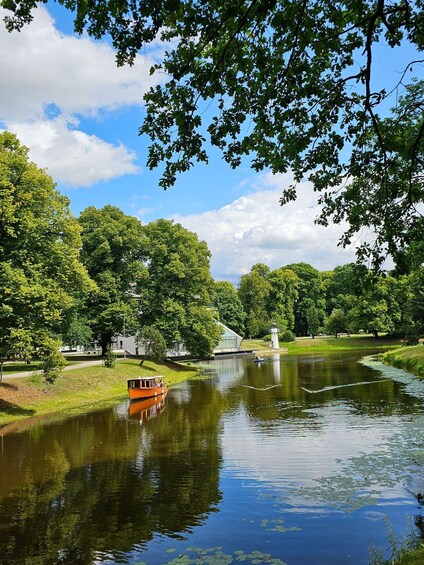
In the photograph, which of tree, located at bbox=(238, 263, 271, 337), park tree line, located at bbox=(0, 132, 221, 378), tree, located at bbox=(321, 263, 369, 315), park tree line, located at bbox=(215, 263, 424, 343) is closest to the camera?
park tree line, located at bbox=(0, 132, 221, 378)

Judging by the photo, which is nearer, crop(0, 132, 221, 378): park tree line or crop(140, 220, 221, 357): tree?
crop(0, 132, 221, 378): park tree line

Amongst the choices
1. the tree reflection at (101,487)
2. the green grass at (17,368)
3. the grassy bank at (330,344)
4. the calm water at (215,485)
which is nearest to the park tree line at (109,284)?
the grassy bank at (330,344)

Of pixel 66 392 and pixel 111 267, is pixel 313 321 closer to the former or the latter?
pixel 111 267

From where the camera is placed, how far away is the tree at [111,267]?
46188 millimetres

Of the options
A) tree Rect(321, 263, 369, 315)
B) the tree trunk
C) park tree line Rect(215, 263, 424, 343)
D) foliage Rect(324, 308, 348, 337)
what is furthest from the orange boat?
foliage Rect(324, 308, 348, 337)

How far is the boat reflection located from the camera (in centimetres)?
2703

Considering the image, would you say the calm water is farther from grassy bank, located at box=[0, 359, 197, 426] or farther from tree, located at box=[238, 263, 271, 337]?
tree, located at box=[238, 263, 271, 337]

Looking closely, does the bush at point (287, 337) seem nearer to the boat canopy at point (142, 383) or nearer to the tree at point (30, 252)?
the boat canopy at point (142, 383)

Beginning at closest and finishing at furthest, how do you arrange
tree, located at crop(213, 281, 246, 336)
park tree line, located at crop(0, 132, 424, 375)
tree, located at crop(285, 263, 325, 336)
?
park tree line, located at crop(0, 132, 424, 375), tree, located at crop(213, 281, 246, 336), tree, located at crop(285, 263, 325, 336)

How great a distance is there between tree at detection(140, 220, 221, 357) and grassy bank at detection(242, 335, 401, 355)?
118ft

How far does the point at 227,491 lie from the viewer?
1355 cm

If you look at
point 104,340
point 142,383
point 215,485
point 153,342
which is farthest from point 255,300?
point 215,485

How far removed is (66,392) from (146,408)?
5810 mm

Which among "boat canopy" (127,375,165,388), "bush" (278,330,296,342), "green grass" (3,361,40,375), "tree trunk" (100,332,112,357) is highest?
"tree trunk" (100,332,112,357)
